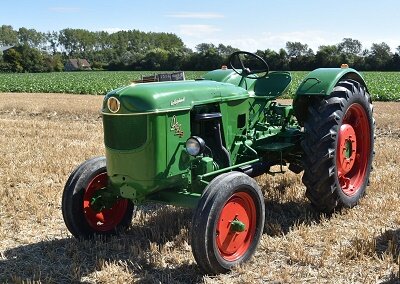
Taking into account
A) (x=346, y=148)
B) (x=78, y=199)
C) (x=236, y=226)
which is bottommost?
(x=236, y=226)

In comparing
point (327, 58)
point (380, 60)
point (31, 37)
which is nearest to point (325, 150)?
point (327, 58)

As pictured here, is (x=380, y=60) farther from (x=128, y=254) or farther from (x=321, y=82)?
(x=128, y=254)

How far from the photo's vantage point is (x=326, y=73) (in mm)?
4699

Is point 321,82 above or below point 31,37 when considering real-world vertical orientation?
below

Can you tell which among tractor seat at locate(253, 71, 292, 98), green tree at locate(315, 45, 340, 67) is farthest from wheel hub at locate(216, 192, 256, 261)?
green tree at locate(315, 45, 340, 67)

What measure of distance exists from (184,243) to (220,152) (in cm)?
85

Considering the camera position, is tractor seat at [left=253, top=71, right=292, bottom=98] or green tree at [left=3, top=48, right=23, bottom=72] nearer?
tractor seat at [left=253, top=71, right=292, bottom=98]

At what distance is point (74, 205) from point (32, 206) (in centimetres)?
134

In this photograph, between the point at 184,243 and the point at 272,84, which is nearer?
the point at 184,243

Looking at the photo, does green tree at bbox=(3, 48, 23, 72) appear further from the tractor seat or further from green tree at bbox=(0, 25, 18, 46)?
green tree at bbox=(0, 25, 18, 46)

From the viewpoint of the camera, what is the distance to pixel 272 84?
16.2 ft

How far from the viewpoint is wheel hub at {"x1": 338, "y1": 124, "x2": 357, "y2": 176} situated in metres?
4.59

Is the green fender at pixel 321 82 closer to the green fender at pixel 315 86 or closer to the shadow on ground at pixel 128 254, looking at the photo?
the green fender at pixel 315 86

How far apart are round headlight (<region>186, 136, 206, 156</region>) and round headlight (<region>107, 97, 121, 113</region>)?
59 cm
